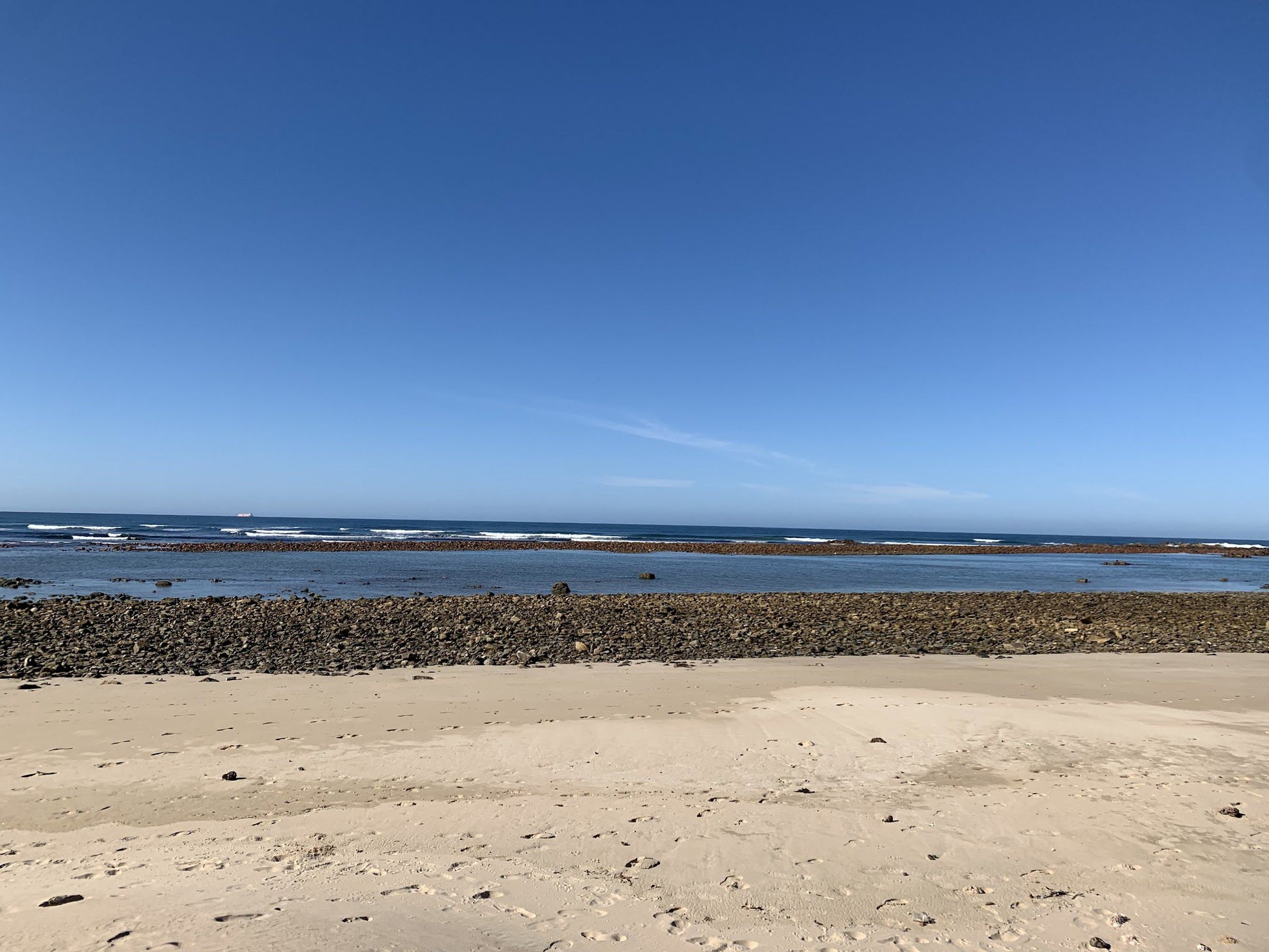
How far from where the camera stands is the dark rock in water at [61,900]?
159 inches

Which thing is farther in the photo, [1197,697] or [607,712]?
[1197,697]

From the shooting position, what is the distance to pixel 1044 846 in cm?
530

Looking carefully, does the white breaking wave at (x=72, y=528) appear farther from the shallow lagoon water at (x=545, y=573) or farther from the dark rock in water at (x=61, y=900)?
the dark rock in water at (x=61, y=900)

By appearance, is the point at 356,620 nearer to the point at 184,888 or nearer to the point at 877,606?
the point at 184,888

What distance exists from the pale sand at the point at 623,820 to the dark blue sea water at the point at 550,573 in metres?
17.6

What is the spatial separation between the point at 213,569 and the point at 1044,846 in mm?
37134

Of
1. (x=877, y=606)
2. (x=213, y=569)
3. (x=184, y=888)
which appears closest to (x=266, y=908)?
(x=184, y=888)

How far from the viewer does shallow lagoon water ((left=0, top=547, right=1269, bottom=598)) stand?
27.5 meters

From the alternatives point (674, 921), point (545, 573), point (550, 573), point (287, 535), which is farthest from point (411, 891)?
point (287, 535)

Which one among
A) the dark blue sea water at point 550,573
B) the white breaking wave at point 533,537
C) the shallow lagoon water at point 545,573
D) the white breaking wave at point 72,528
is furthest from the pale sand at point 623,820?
the white breaking wave at point 72,528

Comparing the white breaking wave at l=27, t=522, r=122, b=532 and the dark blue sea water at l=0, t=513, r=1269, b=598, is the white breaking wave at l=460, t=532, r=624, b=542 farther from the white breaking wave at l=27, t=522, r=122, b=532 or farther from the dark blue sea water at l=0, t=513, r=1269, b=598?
the white breaking wave at l=27, t=522, r=122, b=532

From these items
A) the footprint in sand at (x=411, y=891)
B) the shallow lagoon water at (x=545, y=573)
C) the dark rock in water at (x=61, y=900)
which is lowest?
the shallow lagoon water at (x=545, y=573)

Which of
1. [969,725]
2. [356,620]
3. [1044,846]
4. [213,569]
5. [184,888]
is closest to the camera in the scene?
[184,888]

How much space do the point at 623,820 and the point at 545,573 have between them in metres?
30.3
